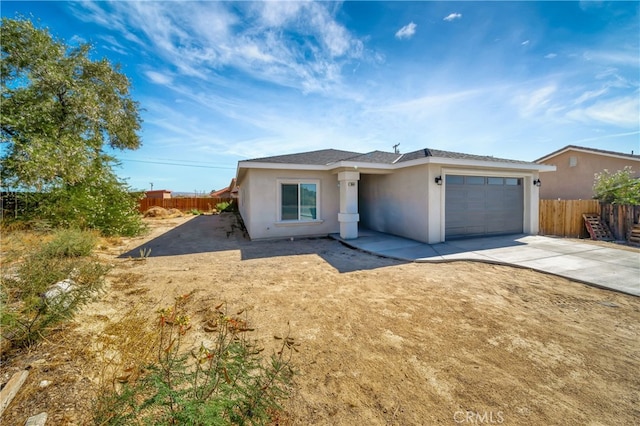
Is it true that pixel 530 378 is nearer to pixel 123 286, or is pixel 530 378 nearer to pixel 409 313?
pixel 409 313

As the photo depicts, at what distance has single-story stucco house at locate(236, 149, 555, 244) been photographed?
833 cm

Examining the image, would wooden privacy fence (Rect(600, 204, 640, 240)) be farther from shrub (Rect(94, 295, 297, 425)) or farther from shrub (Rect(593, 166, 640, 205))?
shrub (Rect(94, 295, 297, 425))

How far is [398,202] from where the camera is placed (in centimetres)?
960

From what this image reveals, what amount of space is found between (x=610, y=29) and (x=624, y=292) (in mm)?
7888

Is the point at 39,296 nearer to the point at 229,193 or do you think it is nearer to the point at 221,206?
the point at 221,206

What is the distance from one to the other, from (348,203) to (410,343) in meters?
6.49

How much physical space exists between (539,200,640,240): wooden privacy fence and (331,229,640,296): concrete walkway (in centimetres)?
414

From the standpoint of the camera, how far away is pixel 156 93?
36.1 ft

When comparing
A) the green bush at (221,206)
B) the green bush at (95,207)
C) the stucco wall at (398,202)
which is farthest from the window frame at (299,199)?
the green bush at (221,206)

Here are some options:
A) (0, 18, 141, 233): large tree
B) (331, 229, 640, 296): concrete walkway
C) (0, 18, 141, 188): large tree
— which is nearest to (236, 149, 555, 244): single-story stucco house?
(331, 229, 640, 296): concrete walkway

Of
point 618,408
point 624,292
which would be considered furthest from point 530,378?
point 624,292

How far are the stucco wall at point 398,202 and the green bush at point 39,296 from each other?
846cm

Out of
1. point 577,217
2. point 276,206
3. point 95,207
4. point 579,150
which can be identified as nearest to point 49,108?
point 95,207

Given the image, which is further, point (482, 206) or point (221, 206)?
point (221, 206)
